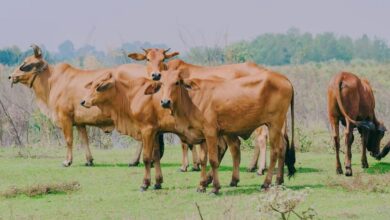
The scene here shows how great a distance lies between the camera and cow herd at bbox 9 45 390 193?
13500mm

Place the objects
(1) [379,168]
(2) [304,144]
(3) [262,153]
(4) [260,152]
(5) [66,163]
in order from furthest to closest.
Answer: (2) [304,144] → (5) [66,163] → (1) [379,168] → (4) [260,152] → (3) [262,153]

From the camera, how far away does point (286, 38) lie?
126 m

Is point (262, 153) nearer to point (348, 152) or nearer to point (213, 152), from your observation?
point (348, 152)

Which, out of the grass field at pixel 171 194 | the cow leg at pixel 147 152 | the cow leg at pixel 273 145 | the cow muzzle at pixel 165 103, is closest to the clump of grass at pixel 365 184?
the grass field at pixel 171 194

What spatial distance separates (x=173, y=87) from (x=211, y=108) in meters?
0.63

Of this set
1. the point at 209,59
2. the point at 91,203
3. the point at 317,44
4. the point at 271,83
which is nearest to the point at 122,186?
the point at 91,203

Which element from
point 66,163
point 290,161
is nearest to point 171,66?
point 290,161

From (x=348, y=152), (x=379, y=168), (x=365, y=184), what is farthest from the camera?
(x=379, y=168)

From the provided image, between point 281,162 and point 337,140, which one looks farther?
point 337,140

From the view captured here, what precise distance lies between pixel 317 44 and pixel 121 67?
346ft

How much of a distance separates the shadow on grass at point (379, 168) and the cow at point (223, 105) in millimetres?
2782

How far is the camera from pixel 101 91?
48.1ft

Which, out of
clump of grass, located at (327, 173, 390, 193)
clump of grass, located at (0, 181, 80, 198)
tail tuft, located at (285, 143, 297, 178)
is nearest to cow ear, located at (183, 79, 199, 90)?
tail tuft, located at (285, 143, 297, 178)

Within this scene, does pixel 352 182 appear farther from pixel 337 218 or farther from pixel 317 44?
pixel 317 44
